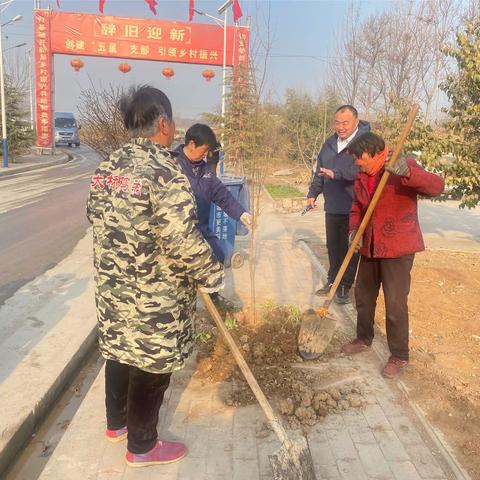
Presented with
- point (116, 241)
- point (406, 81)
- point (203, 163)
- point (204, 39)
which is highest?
point (204, 39)

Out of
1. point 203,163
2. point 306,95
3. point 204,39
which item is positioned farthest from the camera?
point 204,39

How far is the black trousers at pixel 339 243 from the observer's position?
4.79m

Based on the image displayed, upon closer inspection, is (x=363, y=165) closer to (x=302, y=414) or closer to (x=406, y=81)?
(x=302, y=414)

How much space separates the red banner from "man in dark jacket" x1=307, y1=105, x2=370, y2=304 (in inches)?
760

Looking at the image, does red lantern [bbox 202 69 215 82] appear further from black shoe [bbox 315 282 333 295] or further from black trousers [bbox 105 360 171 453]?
black trousers [bbox 105 360 171 453]

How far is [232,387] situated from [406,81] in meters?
11.7

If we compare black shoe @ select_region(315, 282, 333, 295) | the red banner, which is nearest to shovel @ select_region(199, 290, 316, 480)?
black shoe @ select_region(315, 282, 333, 295)

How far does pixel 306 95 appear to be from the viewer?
20.8 m

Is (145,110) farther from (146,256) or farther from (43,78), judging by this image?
(43,78)

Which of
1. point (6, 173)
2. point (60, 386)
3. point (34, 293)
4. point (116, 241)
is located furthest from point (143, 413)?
point (6, 173)

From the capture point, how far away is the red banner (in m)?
22.6

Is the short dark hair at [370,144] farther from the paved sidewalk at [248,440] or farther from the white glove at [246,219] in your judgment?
the paved sidewalk at [248,440]

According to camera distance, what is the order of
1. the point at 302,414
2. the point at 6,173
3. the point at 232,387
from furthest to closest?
the point at 6,173
the point at 232,387
the point at 302,414

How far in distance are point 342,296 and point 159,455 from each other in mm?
2814
